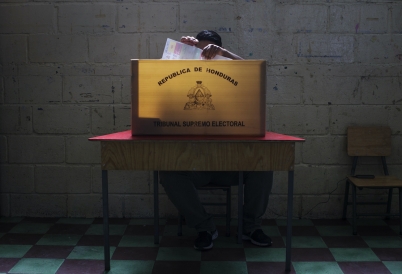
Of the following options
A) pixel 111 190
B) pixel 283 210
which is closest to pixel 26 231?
pixel 111 190

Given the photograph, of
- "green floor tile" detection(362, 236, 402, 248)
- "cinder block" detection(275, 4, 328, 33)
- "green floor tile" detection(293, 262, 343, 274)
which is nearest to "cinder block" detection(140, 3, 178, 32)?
"cinder block" detection(275, 4, 328, 33)

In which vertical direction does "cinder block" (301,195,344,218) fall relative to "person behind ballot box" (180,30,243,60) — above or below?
below

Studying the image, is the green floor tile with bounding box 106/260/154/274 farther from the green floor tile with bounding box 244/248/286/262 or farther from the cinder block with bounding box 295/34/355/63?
the cinder block with bounding box 295/34/355/63

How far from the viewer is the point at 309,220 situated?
332 cm

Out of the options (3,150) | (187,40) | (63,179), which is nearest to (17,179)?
(3,150)

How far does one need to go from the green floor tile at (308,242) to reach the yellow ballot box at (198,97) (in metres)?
0.94

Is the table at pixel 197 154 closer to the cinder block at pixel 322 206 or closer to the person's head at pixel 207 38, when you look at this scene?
the person's head at pixel 207 38

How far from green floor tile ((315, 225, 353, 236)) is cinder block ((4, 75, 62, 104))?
199cm

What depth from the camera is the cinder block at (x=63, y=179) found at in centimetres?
333

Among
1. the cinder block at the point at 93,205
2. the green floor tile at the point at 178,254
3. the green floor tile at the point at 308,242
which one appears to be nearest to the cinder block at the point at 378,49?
the green floor tile at the point at 308,242

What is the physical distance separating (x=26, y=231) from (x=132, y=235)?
71 centimetres

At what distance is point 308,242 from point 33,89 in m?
2.11

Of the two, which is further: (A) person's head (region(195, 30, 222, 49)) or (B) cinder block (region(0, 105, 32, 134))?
(B) cinder block (region(0, 105, 32, 134))

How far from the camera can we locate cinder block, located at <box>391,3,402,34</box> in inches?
125
